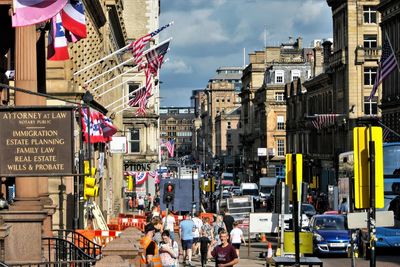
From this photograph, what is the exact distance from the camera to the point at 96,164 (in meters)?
42.4

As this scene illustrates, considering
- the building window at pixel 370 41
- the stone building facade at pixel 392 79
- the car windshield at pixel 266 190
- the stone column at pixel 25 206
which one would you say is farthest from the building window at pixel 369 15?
the stone column at pixel 25 206

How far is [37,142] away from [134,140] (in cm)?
7084

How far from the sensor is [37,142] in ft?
59.9

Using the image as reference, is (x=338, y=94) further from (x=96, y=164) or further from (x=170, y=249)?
(x=170, y=249)

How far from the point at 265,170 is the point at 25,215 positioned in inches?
4494

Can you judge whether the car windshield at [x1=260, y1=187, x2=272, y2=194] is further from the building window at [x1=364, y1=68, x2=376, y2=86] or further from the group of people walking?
the group of people walking

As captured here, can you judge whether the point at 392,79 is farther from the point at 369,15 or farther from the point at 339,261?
the point at 339,261

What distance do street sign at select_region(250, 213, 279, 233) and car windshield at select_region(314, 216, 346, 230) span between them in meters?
5.66

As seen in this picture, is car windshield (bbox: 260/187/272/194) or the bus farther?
car windshield (bbox: 260/187/272/194)

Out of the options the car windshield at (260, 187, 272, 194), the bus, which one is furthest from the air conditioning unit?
the bus

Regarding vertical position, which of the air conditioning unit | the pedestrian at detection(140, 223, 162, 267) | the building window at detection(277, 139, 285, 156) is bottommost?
the pedestrian at detection(140, 223, 162, 267)

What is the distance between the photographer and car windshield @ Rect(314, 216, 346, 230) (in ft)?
119

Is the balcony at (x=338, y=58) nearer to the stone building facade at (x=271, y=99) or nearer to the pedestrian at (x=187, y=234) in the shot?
the stone building facade at (x=271, y=99)

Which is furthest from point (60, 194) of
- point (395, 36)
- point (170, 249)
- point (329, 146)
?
point (329, 146)
